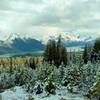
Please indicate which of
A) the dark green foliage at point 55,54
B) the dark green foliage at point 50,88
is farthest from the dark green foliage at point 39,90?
the dark green foliage at point 55,54

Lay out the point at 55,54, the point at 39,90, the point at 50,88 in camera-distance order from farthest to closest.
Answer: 1. the point at 55,54
2. the point at 39,90
3. the point at 50,88

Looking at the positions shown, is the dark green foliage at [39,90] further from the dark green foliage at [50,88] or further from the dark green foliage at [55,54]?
the dark green foliage at [55,54]

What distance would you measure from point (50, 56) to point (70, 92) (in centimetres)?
5787

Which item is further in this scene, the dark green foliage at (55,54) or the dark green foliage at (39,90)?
the dark green foliage at (55,54)

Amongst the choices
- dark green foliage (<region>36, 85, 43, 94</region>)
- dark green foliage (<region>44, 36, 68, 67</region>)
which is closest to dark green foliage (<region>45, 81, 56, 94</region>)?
dark green foliage (<region>36, 85, 43, 94</region>)

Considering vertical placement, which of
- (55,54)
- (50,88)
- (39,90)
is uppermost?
(55,54)

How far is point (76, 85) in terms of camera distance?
52750mm

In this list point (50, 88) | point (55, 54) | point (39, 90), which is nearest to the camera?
point (50, 88)

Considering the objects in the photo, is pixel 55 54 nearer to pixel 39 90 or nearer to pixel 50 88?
pixel 39 90

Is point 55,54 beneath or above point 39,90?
above

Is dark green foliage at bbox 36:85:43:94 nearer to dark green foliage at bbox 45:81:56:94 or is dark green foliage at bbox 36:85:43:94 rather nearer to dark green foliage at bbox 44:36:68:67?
dark green foliage at bbox 45:81:56:94

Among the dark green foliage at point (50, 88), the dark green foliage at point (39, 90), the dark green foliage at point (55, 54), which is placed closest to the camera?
the dark green foliage at point (50, 88)

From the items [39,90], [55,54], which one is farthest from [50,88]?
[55,54]

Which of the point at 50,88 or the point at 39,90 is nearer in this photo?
the point at 50,88
